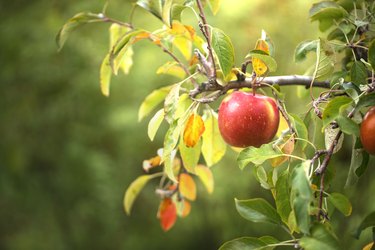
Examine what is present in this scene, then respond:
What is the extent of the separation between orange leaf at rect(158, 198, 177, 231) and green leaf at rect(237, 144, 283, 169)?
356mm

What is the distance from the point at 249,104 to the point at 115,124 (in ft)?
4.49

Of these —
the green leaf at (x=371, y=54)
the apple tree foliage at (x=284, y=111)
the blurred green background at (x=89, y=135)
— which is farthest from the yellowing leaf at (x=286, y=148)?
the blurred green background at (x=89, y=135)

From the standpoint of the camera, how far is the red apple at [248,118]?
1.98 ft

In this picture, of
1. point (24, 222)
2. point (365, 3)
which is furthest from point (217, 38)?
point (24, 222)

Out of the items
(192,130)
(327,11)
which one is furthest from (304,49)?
(192,130)

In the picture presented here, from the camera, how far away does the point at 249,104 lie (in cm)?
60

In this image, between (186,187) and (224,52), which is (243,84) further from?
(186,187)

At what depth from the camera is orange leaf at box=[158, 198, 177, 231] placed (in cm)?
83

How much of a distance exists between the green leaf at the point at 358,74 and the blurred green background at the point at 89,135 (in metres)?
1.06

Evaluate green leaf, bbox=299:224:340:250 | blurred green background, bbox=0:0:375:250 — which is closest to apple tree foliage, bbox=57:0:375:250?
green leaf, bbox=299:224:340:250

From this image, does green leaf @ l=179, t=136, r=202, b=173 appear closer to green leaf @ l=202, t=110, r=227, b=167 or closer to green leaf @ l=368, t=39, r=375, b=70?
green leaf @ l=202, t=110, r=227, b=167

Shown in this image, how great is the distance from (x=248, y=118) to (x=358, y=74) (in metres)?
0.13

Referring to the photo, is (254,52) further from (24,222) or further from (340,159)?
(24,222)

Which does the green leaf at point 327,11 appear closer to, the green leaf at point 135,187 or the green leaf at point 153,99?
the green leaf at point 153,99
